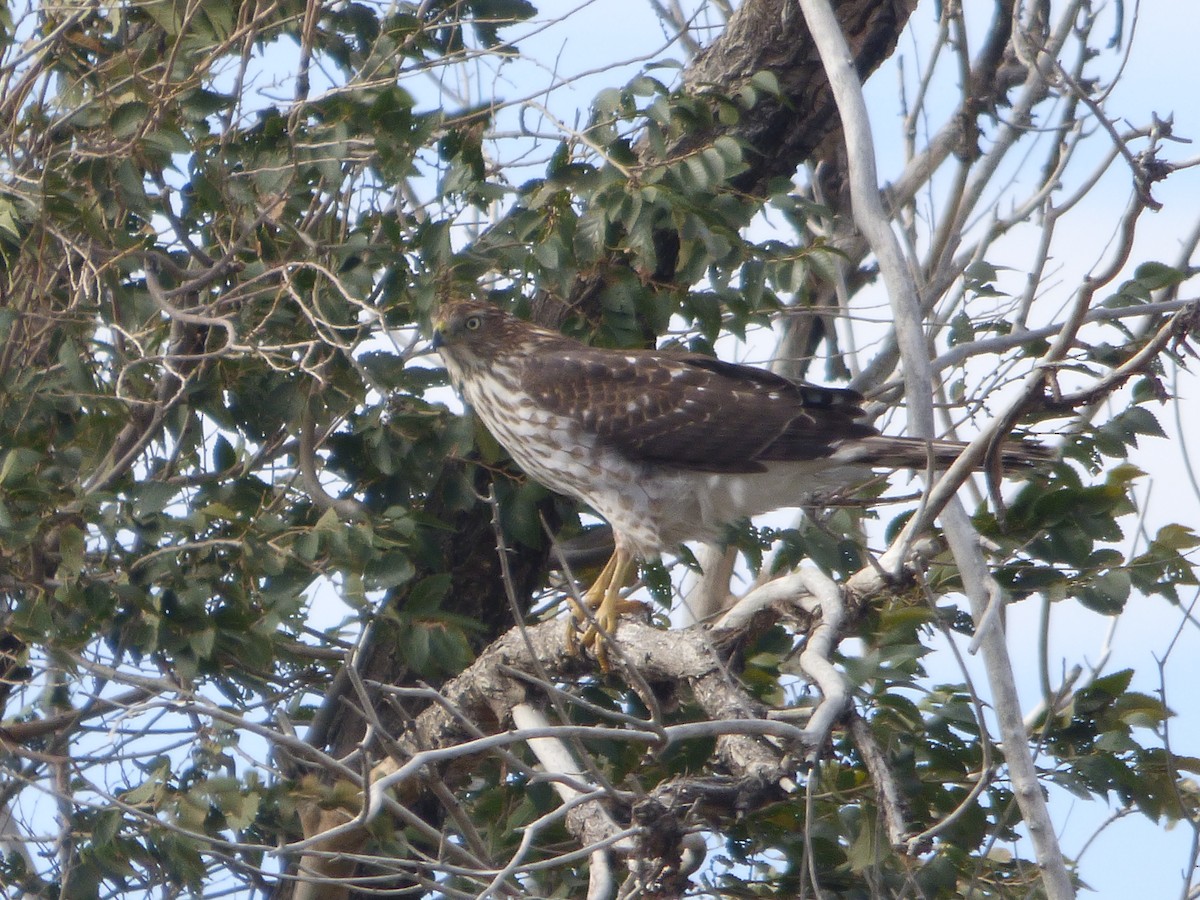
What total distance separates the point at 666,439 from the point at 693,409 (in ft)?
0.42

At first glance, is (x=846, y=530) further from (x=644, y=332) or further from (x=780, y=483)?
(x=644, y=332)

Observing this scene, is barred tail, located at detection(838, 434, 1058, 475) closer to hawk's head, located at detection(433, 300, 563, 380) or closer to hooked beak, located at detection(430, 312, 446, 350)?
hawk's head, located at detection(433, 300, 563, 380)

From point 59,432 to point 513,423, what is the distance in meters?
1.36

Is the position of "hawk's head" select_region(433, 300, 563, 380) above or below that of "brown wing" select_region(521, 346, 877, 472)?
above

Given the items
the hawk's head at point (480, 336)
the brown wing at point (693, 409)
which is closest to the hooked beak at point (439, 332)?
the hawk's head at point (480, 336)

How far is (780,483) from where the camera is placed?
4.58m

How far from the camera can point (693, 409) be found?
4551 mm

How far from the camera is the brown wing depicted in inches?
176

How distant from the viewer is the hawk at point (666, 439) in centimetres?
448

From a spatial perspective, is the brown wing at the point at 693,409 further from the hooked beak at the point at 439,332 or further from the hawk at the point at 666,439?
the hooked beak at the point at 439,332

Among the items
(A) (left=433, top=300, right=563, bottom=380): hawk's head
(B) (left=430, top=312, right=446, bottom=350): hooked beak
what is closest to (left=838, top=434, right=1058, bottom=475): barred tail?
(A) (left=433, top=300, right=563, bottom=380): hawk's head

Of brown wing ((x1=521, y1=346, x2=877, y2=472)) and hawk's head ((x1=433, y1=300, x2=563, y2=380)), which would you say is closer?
brown wing ((x1=521, y1=346, x2=877, y2=472))

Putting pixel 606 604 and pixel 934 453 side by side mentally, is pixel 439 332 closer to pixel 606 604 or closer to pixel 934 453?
pixel 606 604

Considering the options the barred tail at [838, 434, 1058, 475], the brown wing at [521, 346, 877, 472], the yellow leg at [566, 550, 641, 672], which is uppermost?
the brown wing at [521, 346, 877, 472]
